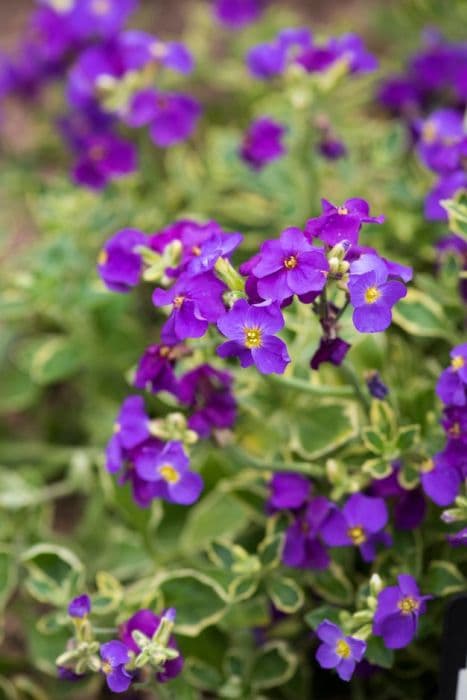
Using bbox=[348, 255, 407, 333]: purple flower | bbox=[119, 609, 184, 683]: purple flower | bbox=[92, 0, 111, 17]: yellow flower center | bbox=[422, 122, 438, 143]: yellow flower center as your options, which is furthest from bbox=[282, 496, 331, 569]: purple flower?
bbox=[92, 0, 111, 17]: yellow flower center

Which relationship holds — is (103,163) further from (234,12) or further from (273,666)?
(273,666)

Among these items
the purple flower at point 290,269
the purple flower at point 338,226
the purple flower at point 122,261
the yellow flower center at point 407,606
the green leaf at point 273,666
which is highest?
the purple flower at point 338,226

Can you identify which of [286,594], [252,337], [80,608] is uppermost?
[252,337]

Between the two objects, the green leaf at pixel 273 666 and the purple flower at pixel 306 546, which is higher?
the purple flower at pixel 306 546

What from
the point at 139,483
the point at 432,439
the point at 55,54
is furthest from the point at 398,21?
the point at 139,483

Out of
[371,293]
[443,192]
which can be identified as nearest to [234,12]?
[443,192]

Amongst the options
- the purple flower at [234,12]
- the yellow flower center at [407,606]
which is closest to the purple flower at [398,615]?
the yellow flower center at [407,606]

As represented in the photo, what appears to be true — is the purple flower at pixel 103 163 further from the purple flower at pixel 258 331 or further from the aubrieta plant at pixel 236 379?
the purple flower at pixel 258 331

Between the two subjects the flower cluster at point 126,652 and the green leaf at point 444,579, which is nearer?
the flower cluster at point 126,652

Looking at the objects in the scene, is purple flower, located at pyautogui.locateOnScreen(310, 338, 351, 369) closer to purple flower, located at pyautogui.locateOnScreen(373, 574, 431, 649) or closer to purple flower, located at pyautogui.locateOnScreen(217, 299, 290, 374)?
purple flower, located at pyautogui.locateOnScreen(217, 299, 290, 374)
